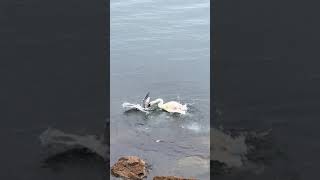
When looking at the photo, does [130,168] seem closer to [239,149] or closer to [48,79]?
[239,149]

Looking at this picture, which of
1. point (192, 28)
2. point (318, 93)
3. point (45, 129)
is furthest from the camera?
point (192, 28)

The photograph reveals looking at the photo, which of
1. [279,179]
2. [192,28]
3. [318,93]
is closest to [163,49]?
[192,28]

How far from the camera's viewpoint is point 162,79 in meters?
9.70

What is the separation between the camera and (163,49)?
1069 centimetres

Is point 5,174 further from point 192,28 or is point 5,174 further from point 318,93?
point 192,28

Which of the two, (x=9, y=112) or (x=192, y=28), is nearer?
(x=9, y=112)

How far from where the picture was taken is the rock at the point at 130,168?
7094mm

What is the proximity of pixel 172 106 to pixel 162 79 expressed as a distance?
112 cm

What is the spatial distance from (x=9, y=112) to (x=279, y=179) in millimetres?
4313

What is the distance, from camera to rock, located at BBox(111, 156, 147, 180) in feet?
23.3

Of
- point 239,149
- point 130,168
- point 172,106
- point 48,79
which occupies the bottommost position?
point 130,168

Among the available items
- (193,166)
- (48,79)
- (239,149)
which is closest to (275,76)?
(239,149)

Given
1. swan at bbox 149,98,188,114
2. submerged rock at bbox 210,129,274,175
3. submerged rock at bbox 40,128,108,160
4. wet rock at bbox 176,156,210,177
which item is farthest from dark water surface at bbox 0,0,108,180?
submerged rock at bbox 210,129,274,175

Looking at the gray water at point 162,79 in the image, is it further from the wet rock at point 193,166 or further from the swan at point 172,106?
the swan at point 172,106
